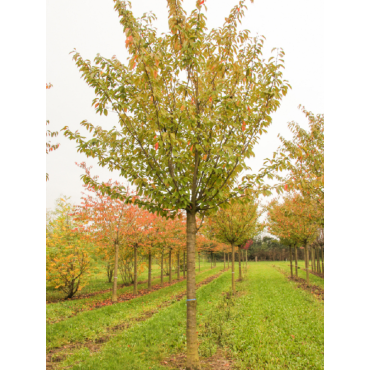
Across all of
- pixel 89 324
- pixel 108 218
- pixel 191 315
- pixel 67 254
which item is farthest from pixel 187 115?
pixel 67 254

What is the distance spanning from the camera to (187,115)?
12.2 feet

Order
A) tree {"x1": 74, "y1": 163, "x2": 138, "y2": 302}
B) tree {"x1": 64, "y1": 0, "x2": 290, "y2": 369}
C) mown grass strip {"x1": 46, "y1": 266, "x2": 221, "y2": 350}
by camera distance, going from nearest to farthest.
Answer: tree {"x1": 64, "y1": 0, "x2": 290, "y2": 369}
mown grass strip {"x1": 46, "y1": 266, "x2": 221, "y2": 350}
tree {"x1": 74, "y1": 163, "x2": 138, "y2": 302}

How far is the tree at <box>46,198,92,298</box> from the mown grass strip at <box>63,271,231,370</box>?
246 inches

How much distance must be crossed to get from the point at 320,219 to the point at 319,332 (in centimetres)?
529

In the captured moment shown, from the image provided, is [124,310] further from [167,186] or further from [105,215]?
[167,186]

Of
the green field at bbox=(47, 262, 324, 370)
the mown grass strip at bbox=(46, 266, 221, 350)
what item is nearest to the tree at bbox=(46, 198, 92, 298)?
the green field at bbox=(47, 262, 324, 370)

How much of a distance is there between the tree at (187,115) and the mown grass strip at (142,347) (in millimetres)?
1159

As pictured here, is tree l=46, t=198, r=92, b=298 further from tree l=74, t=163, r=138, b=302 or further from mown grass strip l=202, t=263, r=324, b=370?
mown grass strip l=202, t=263, r=324, b=370

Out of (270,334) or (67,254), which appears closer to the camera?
(270,334)

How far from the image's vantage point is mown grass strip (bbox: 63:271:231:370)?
3.98m

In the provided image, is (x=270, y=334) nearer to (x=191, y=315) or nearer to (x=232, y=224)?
(x=191, y=315)

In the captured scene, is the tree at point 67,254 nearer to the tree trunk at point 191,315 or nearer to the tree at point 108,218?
the tree at point 108,218

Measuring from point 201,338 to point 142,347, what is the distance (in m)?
1.33

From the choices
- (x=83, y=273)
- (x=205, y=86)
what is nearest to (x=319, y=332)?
(x=205, y=86)
